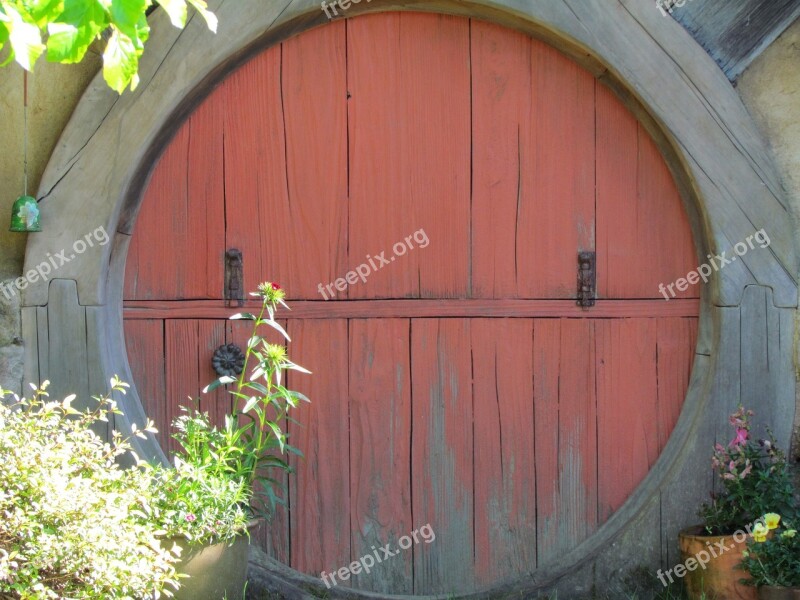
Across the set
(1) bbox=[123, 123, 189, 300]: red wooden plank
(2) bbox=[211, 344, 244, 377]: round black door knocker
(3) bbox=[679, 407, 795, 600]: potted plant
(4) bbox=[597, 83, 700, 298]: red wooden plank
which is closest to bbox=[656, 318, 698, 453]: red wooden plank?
(4) bbox=[597, 83, 700, 298]: red wooden plank

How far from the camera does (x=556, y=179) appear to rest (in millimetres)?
3596

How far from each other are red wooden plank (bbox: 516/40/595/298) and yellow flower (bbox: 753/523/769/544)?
1.05m

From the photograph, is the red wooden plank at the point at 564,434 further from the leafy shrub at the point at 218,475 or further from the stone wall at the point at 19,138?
the stone wall at the point at 19,138

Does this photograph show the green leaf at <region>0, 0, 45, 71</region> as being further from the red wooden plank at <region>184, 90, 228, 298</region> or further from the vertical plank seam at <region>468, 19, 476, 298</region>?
the vertical plank seam at <region>468, 19, 476, 298</region>

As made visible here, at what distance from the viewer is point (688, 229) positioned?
3.63m

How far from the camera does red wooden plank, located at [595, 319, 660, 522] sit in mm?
3629

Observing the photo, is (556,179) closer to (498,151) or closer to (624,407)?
(498,151)

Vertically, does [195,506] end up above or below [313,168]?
below

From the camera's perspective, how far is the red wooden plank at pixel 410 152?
353 cm

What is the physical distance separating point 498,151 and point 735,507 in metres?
1.54

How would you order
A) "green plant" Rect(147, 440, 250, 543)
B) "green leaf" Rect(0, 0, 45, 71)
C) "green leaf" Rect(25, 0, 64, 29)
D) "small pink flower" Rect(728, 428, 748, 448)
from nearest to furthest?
"green leaf" Rect(0, 0, 45, 71) → "green leaf" Rect(25, 0, 64, 29) → "green plant" Rect(147, 440, 250, 543) → "small pink flower" Rect(728, 428, 748, 448)

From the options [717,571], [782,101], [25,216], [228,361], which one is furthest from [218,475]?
[782,101]

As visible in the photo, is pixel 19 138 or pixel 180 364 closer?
pixel 19 138

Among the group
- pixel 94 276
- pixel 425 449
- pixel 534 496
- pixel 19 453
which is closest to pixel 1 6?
pixel 19 453
